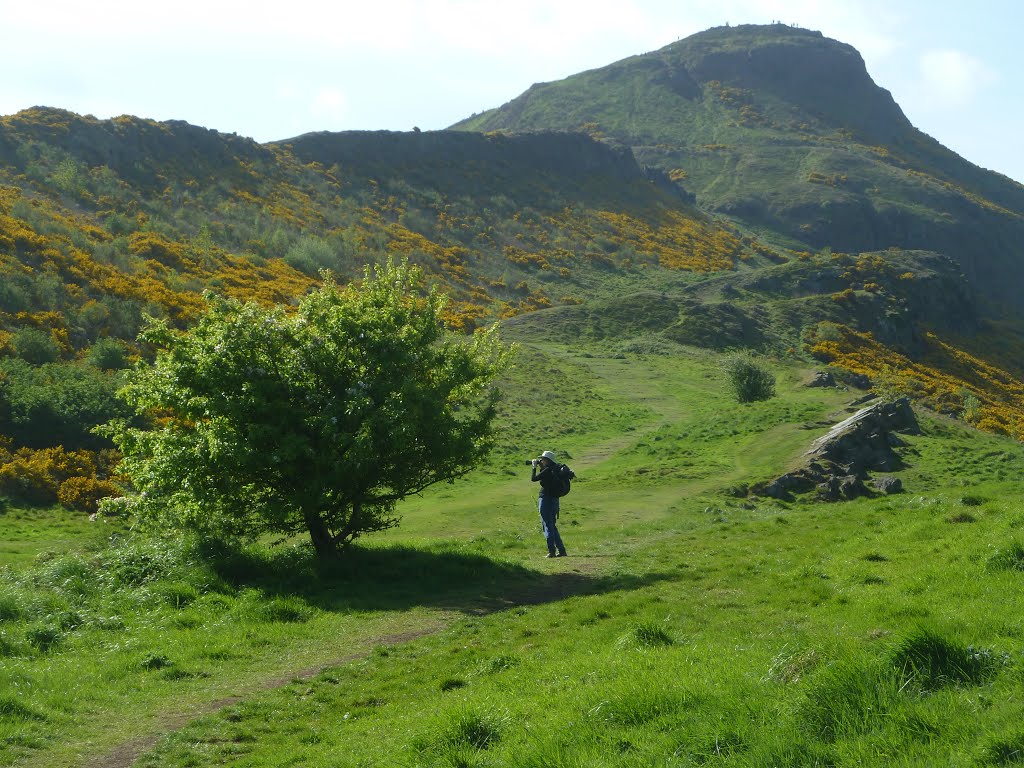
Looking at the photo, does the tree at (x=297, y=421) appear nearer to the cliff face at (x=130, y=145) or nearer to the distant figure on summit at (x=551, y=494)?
the distant figure on summit at (x=551, y=494)

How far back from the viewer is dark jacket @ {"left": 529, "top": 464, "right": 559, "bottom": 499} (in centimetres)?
1914

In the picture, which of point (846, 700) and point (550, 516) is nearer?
point (846, 700)

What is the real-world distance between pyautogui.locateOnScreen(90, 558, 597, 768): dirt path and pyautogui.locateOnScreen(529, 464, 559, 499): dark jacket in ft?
4.81

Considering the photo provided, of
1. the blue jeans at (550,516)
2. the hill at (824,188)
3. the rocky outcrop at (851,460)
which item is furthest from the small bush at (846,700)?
the hill at (824,188)

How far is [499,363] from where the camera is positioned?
20.1 m

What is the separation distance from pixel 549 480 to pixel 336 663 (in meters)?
8.24

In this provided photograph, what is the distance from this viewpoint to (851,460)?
3153 cm

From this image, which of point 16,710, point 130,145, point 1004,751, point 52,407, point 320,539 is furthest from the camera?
point 130,145

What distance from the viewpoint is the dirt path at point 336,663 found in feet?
28.4

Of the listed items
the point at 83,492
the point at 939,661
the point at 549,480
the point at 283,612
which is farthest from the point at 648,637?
the point at 83,492

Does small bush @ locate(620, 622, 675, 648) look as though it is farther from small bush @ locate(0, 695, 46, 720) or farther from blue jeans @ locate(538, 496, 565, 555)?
blue jeans @ locate(538, 496, 565, 555)

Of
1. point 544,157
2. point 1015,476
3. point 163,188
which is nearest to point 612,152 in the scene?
point 544,157

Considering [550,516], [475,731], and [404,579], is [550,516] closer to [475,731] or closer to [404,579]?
[404,579]

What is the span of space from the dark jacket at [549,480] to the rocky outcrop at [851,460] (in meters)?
12.9
